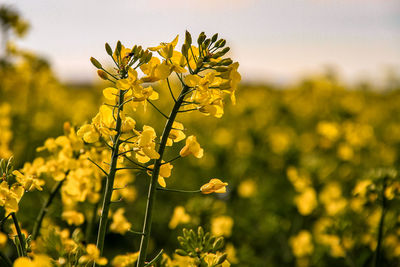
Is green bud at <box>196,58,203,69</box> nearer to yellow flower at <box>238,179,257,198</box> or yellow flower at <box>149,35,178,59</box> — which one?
yellow flower at <box>149,35,178,59</box>

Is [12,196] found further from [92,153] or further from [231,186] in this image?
[231,186]

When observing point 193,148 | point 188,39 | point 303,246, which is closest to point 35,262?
point 193,148

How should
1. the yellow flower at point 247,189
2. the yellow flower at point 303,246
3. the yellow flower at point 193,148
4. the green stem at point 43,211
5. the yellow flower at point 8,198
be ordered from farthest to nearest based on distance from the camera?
the yellow flower at point 247,189, the yellow flower at point 303,246, the green stem at point 43,211, the yellow flower at point 193,148, the yellow flower at point 8,198

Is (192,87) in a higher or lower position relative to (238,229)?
higher

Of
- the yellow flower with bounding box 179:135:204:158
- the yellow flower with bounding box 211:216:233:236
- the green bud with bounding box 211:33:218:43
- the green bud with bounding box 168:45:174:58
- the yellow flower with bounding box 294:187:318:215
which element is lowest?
the yellow flower with bounding box 211:216:233:236

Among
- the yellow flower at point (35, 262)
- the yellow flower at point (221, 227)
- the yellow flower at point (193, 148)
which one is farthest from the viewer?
the yellow flower at point (221, 227)

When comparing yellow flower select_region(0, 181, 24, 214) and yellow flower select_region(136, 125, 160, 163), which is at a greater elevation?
yellow flower select_region(136, 125, 160, 163)

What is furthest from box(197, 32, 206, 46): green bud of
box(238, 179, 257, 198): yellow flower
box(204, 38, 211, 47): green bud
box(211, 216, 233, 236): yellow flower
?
box(238, 179, 257, 198): yellow flower

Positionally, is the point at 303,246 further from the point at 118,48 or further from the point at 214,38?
the point at 118,48

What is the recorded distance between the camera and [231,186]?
5230 mm

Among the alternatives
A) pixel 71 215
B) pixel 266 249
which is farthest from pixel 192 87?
pixel 266 249

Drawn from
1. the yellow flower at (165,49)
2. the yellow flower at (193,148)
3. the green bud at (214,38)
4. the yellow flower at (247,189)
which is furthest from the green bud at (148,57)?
the yellow flower at (247,189)

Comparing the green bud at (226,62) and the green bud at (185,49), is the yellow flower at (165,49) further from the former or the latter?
the green bud at (226,62)

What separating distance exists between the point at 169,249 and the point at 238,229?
2.63 feet
